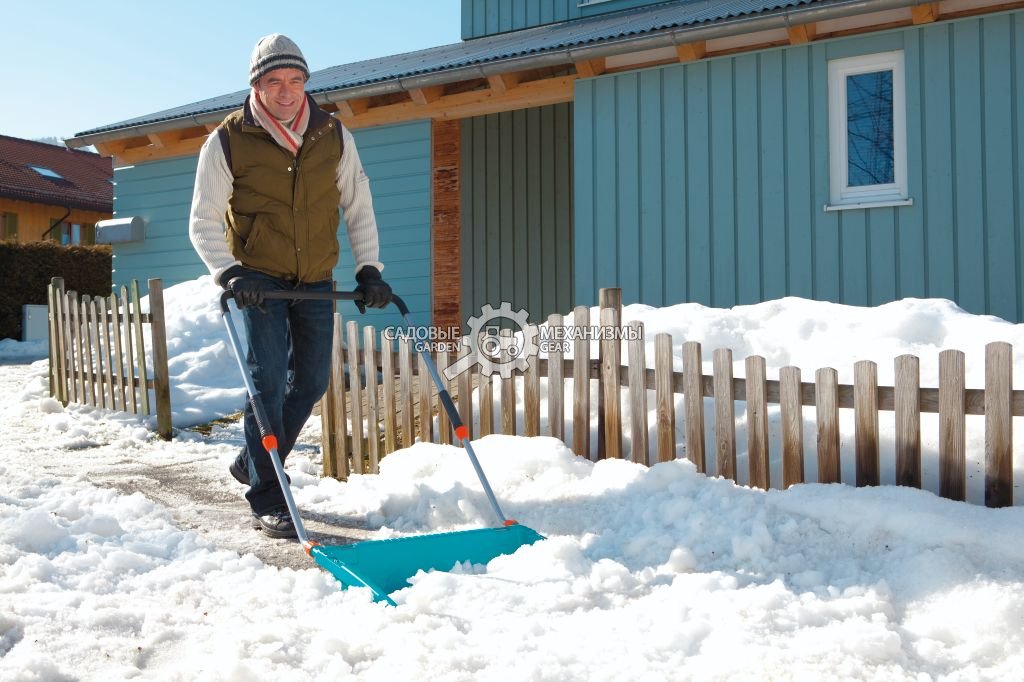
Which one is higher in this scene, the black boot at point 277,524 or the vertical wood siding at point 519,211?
the vertical wood siding at point 519,211

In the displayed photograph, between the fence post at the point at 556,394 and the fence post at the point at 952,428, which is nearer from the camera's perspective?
the fence post at the point at 952,428

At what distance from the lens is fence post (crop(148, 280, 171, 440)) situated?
698cm

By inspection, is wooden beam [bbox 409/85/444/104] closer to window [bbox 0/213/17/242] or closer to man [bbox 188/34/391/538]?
man [bbox 188/34/391/538]

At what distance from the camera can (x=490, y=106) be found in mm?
9375

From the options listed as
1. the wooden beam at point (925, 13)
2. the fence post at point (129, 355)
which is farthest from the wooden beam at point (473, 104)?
the fence post at point (129, 355)

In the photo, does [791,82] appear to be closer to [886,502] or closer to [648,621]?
[886,502]

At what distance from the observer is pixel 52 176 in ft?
91.4

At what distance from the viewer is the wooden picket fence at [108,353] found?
7.08 metres

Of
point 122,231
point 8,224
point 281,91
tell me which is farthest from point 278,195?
point 8,224

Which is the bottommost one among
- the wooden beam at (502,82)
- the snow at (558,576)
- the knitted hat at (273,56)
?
the snow at (558,576)

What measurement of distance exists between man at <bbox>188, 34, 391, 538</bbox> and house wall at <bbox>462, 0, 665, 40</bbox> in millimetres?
7749

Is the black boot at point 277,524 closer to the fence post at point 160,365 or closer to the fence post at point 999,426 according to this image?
the fence post at point 999,426

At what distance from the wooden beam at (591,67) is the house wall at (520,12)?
2767 mm

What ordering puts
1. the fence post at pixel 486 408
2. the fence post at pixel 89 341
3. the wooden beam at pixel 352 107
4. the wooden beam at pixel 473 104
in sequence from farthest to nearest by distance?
the wooden beam at pixel 352 107 → the wooden beam at pixel 473 104 → the fence post at pixel 89 341 → the fence post at pixel 486 408
